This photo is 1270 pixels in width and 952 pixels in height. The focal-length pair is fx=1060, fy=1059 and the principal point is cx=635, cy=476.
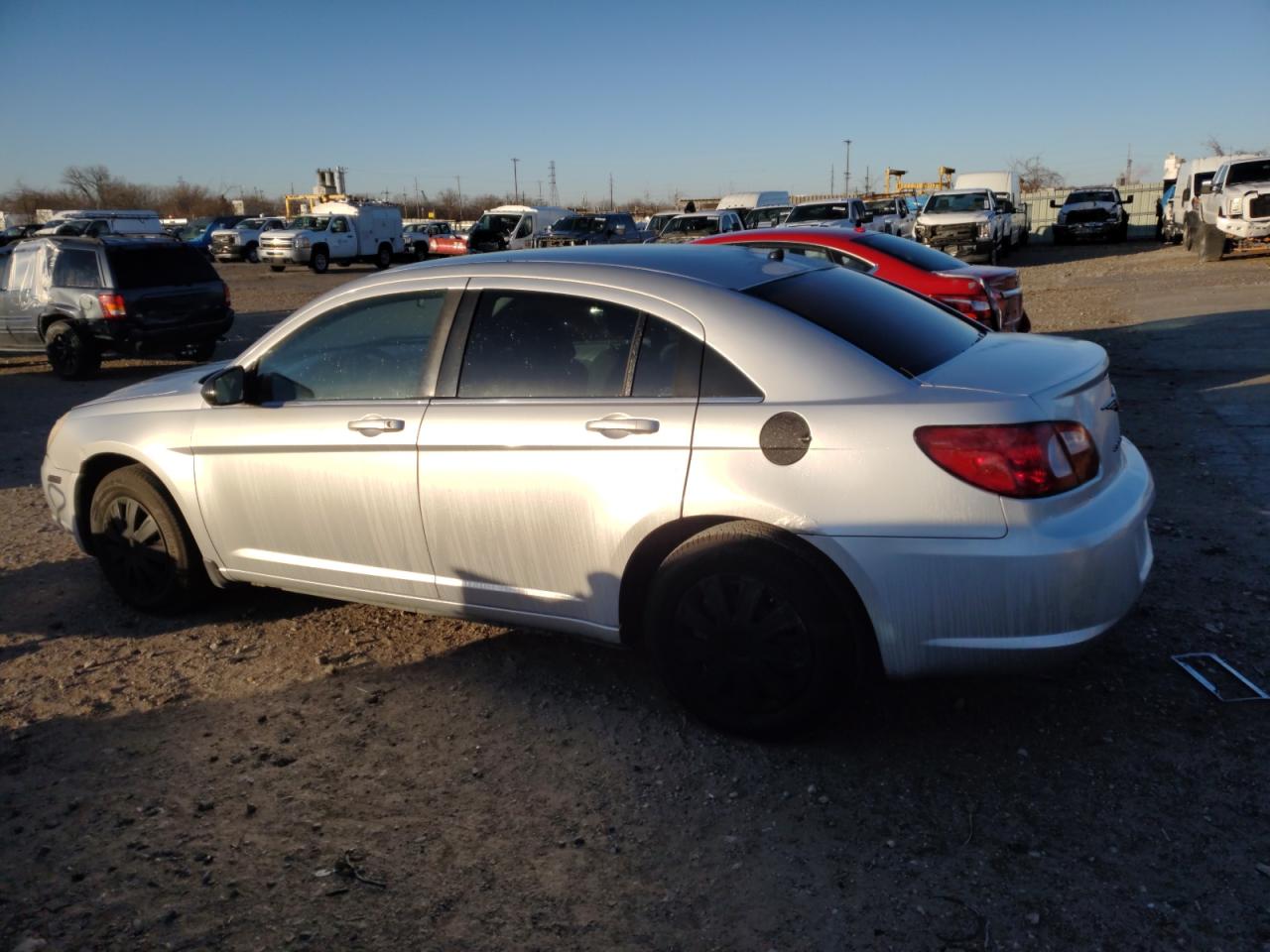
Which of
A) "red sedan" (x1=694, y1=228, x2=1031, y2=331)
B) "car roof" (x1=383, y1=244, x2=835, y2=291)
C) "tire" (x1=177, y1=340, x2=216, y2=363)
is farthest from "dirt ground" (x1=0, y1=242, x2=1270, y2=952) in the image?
"tire" (x1=177, y1=340, x2=216, y2=363)

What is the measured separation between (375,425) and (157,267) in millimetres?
11055

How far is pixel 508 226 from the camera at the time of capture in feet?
122

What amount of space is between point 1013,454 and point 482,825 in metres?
1.92

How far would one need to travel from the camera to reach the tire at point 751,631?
10.8 feet

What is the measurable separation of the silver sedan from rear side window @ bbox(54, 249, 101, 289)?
393 inches

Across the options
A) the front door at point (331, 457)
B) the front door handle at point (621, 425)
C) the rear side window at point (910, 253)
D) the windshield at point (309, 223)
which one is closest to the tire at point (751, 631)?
the front door handle at point (621, 425)

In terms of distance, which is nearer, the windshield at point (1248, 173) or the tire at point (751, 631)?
the tire at point (751, 631)

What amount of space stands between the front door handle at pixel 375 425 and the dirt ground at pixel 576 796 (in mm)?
1020

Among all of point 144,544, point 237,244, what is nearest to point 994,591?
point 144,544

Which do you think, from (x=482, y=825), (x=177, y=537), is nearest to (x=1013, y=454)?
(x=482, y=825)

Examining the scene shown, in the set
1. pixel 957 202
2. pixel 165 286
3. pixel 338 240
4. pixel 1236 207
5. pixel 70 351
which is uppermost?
pixel 957 202

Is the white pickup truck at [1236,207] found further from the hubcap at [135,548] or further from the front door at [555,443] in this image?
the hubcap at [135,548]

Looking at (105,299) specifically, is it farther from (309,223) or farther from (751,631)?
(309,223)

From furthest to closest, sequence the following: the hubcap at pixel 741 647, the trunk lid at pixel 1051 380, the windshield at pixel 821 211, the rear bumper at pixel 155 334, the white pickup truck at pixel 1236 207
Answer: the windshield at pixel 821 211 → the white pickup truck at pixel 1236 207 → the rear bumper at pixel 155 334 → the hubcap at pixel 741 647 → the trunk lid at pixel 1051 380
